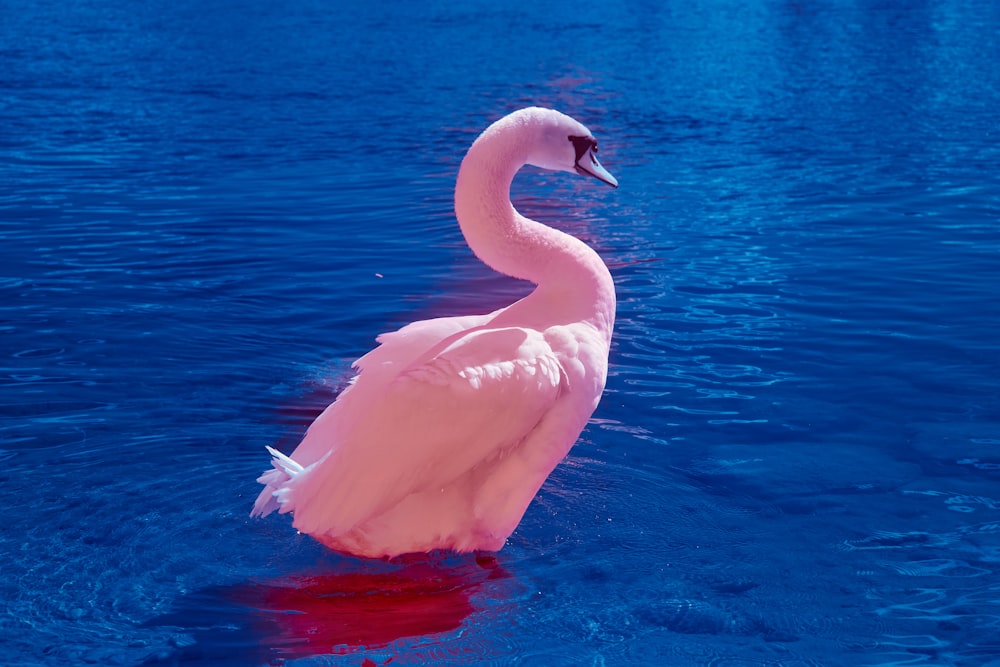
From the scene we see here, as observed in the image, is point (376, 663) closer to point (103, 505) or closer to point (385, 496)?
point (385, 496)

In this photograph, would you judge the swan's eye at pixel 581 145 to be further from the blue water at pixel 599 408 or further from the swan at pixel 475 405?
the blue water at pixel 599 408

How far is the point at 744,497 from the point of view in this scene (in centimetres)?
494

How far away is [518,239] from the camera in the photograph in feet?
14.7

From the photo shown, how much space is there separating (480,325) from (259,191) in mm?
6978

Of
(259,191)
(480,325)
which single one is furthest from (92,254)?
(480,325)

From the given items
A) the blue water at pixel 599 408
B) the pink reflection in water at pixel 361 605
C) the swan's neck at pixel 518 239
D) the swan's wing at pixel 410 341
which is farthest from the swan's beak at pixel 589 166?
the pink reflection in water at pixel 361 605

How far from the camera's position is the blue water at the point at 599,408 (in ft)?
13.3

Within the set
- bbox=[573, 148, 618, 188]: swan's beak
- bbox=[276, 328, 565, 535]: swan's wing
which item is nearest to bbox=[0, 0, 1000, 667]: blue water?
bbox=[276, 328, 565, 535]: swan's wing

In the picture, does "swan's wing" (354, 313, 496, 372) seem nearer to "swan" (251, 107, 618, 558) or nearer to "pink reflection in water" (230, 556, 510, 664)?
"swan" (251, 107, 618, 558)

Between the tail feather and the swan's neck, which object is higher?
the swan's neck

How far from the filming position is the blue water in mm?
4059

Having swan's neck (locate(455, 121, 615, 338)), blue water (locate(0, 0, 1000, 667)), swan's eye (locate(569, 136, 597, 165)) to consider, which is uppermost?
swan's eye (locate(569, 136, 597, 165))

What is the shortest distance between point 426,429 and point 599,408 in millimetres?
1967

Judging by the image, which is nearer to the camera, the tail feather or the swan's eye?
the tail feather
